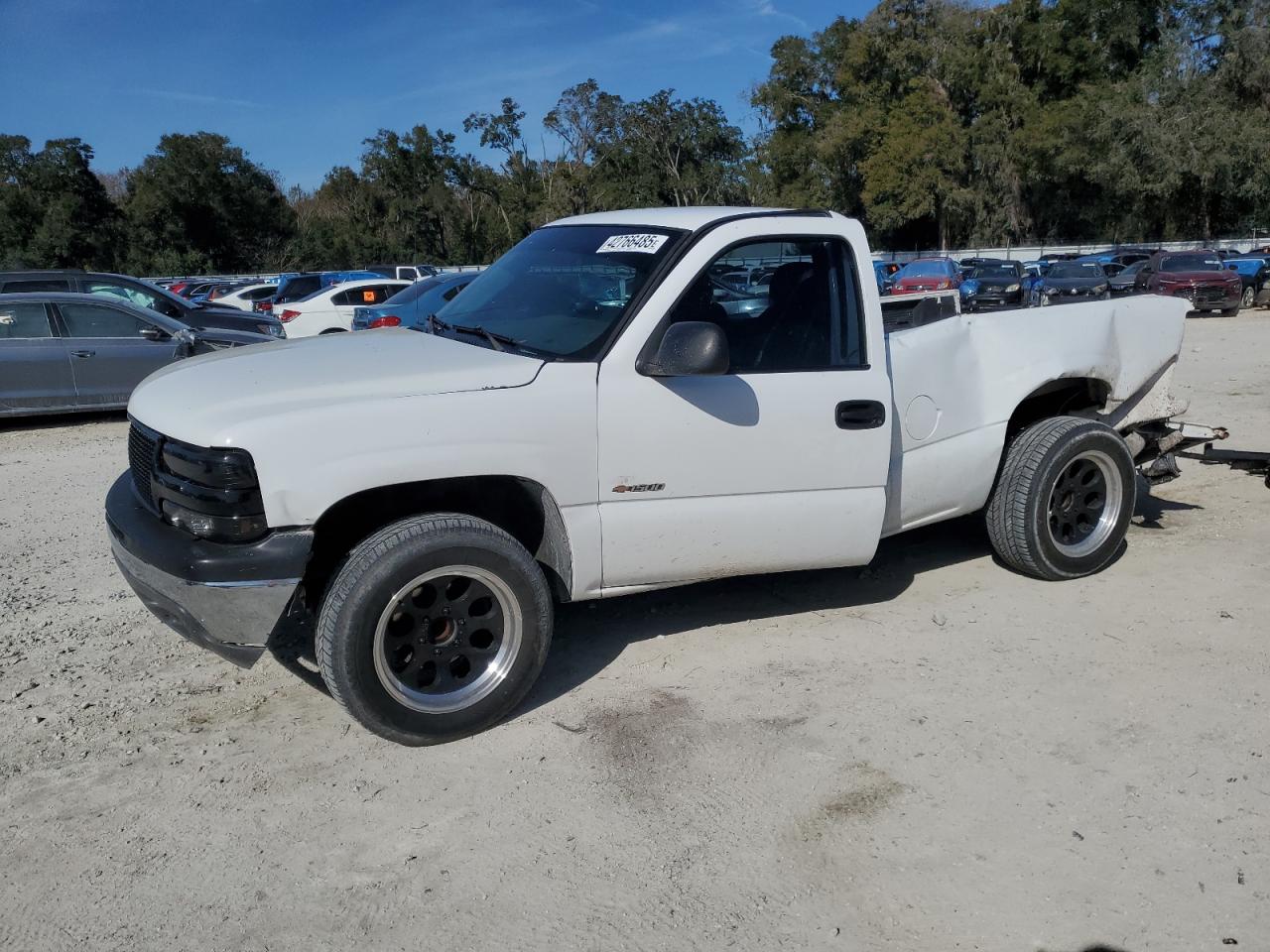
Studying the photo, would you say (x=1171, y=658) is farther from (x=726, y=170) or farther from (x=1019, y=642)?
(x=726, y=170)

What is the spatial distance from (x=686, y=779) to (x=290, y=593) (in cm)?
149

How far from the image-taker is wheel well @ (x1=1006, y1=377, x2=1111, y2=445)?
222 inches

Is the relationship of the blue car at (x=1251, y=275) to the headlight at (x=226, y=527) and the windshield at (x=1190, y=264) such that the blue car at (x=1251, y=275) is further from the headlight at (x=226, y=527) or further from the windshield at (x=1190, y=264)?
the headlight at (x=226, y=527)

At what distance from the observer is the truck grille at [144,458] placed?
3866 mm

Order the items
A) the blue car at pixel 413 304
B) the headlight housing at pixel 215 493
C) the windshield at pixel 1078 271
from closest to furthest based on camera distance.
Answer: the headlight housing at pixel 215 493 → the blue car at pixel 413 304 → the windshield at pixel 1078 271

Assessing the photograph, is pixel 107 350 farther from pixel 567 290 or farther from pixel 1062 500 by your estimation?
pixel 1062 500

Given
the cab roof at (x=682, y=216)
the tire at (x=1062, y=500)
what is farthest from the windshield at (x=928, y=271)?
the cab roof at (x=682, y=216)

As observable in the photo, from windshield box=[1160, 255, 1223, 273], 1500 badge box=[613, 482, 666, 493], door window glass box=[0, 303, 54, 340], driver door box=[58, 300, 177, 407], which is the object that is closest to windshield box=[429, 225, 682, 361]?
1500 badge box=[613, 482, 666, 493]

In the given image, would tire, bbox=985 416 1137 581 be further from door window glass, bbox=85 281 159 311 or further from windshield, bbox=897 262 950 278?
windshield, bbox=897 262 950 278

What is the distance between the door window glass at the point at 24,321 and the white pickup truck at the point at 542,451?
830 centimetres

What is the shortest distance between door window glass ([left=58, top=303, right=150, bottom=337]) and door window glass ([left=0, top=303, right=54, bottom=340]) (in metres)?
0.19

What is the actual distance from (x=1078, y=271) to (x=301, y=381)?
30.1 meters

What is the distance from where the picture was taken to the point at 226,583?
11.5 feet

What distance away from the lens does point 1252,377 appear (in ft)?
43.2
